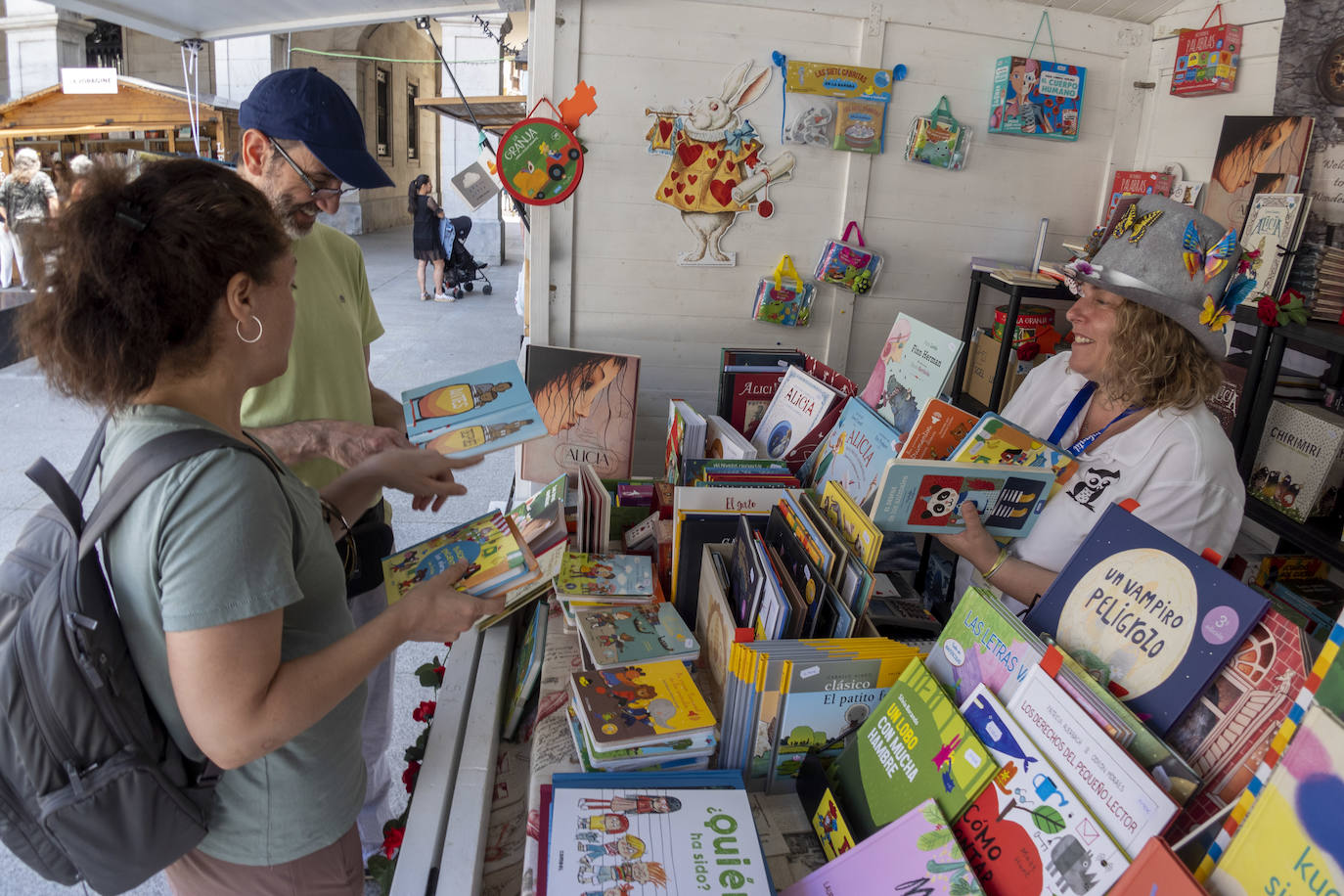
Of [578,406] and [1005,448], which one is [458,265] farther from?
[1005,448]

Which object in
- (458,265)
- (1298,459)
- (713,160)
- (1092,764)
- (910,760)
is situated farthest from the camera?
(458,265)

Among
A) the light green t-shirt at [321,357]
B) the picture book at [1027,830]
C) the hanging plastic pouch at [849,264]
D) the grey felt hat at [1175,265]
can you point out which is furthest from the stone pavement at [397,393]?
the hanging plastic pouch at [849,264]

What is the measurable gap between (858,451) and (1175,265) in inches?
29.2

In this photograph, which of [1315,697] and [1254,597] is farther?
[1254,597]

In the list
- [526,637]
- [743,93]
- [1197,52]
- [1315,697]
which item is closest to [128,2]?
[743,93]

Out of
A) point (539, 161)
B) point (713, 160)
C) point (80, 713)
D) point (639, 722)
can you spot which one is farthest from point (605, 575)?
point (713, 160)

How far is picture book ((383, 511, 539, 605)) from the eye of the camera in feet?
4.46

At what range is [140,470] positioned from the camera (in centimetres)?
92

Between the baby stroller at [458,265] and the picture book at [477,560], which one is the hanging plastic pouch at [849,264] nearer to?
the picture book at [477,560]

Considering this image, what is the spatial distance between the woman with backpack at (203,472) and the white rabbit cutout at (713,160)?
6.33 ft

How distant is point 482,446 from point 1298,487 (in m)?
2.06

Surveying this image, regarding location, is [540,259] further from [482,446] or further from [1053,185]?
[1053,185]

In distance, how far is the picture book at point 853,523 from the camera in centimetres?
134

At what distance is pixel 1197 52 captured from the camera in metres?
2.67
